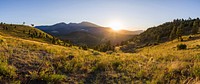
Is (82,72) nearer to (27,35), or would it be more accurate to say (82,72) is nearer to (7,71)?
(7,71)

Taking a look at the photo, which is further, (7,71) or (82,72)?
(82,72)

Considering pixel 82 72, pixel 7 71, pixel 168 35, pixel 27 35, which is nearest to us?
pixel 7 71

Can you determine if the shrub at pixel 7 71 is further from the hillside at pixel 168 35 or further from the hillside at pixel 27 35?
the hillside at pixel 27 35

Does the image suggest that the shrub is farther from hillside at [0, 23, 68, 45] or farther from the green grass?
hillside at [0, 23, 68, 45]

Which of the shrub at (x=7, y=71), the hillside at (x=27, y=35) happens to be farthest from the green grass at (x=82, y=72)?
the hillside at (x=27, y=35)

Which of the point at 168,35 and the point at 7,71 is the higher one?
the point at 7,71

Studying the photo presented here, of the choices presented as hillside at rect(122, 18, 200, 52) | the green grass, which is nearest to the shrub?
the green grass

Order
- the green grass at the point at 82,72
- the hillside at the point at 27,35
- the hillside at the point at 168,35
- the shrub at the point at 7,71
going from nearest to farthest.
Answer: the shrub at the point at 7,71, the green grass at the point at 82,72, the hillside at the point at 168,35, the hillside at the point at 27,35

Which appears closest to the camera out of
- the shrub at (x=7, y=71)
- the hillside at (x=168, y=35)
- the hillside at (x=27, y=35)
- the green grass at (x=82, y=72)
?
the shrub at (x=7, y=71)

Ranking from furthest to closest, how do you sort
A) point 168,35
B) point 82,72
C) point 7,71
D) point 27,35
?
point 27,35 → point 168,35 → point 82,72 → point 7,71

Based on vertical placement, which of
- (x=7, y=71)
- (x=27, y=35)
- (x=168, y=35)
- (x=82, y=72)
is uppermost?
(x=7, y=71)

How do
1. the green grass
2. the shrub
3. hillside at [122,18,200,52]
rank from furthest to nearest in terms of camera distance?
1. hillside at [122,18,200,52]
2. the green grass
3. the shrub

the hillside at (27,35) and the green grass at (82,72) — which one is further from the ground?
the green grass at (82,72)

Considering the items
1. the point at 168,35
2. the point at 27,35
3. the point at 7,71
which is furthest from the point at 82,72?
the point at 27,35
